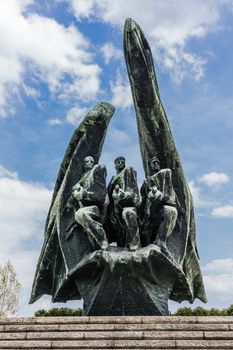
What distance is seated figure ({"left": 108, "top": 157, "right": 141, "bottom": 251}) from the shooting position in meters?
10.0

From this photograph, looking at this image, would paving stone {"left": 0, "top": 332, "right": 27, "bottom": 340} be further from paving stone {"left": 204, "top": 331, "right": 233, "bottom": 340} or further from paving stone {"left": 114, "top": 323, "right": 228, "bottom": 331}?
paving stone {"left": 204, "top": 331, "right": 233, "bottom": 340}

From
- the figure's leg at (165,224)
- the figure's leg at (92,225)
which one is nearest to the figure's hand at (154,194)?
the figure's leg at (165,224)

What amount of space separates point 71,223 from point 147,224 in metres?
1.51

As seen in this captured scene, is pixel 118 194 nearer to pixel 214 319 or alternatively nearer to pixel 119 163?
pixel 119 163

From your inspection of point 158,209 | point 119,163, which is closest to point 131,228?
point 158,209

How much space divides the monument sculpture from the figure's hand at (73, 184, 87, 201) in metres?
0.02

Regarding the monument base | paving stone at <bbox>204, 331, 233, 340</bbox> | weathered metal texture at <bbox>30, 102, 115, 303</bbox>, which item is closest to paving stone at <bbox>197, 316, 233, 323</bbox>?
paving stone at <bbox>204, 331, 233, 340</bbox>

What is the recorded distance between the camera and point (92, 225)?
9906 millimetres

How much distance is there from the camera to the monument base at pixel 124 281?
31.4 ft

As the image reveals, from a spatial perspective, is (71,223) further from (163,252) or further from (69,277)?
(163,252)

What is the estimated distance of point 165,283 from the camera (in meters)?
10.1

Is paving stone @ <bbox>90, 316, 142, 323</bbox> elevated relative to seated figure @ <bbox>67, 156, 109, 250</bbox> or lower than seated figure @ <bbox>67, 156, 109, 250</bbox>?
lower

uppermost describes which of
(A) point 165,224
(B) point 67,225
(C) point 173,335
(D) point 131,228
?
(B) point 67,225

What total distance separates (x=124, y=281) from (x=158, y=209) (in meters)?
1.64
